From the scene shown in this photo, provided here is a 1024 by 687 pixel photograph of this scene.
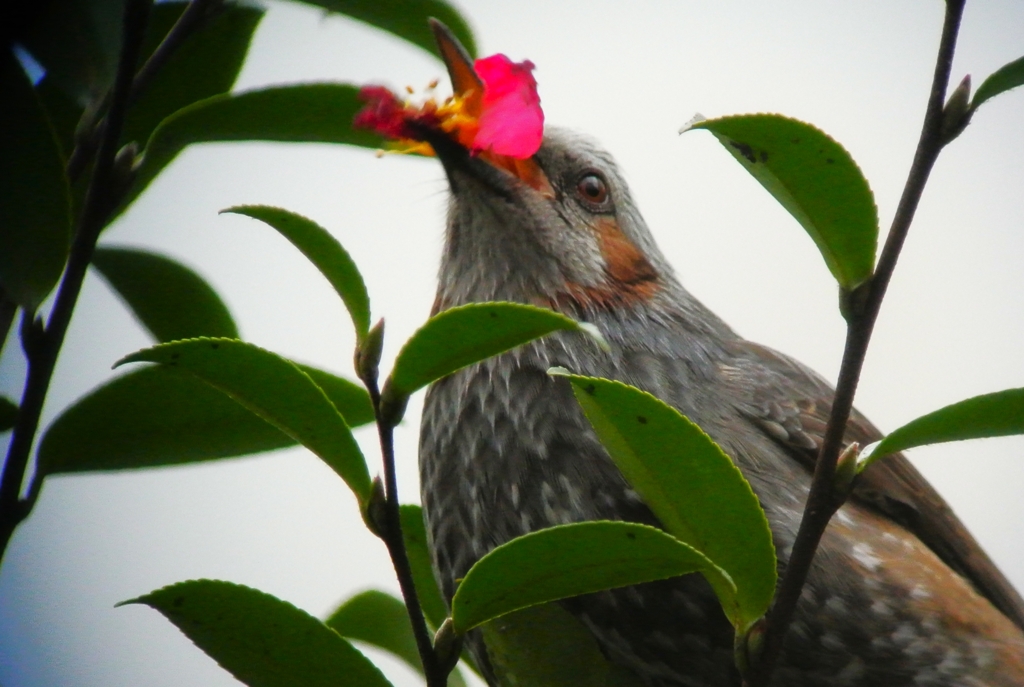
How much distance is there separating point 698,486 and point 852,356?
0.23 meters

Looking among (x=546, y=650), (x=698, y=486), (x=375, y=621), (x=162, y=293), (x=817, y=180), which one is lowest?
(x=375, y=621)

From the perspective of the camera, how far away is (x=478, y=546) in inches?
90.4

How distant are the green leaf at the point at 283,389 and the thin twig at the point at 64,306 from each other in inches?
5.1

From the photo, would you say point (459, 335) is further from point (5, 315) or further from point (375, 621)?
point (375, 621)

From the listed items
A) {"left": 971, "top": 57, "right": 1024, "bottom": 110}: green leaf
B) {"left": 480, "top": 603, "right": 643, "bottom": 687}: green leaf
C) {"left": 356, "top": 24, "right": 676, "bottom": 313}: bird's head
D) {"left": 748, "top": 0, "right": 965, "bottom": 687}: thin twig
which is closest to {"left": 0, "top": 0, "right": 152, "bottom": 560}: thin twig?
{"left": 480, "top": 603, "right": 643, "bottom": 687}: green leaf

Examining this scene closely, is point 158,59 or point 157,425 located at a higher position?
point 158,59

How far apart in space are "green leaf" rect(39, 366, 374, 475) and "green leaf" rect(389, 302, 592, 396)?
1.53 ft

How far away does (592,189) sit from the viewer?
2.87 m

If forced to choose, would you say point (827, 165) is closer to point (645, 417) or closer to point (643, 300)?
point (645, 417)

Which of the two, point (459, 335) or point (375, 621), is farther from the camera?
point (375, 621)

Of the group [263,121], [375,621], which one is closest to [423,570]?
[375,621]

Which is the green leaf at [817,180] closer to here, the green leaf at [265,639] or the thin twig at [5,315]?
the green leaf at [265,639]

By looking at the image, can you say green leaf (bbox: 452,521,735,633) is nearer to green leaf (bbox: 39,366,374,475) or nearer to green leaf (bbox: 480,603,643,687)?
green leaf (bbox: 480,603,643,687)

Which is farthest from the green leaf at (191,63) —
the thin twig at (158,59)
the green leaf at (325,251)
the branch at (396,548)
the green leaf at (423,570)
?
the branch at (396,548)
